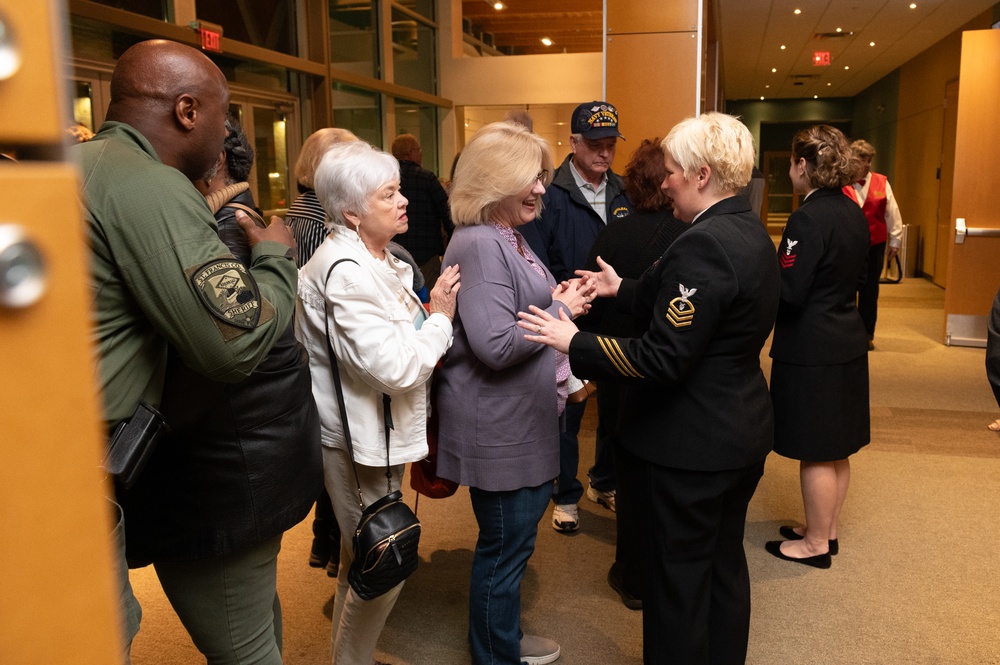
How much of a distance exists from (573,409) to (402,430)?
5.03ft

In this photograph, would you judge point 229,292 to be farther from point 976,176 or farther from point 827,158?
point 976,176

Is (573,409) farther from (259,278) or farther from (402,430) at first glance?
(259,278)

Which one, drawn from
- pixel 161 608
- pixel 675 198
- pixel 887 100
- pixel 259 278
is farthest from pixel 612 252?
pixel 887 100

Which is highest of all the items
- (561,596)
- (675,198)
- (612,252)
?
(675,198)

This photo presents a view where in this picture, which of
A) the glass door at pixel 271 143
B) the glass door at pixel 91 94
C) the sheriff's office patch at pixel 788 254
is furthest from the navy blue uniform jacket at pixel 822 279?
the glass door at pixel 271 143

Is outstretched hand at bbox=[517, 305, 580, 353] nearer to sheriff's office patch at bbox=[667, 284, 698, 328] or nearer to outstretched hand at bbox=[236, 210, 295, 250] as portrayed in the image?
sheriff's office patch at bbox=[667, 284, 698, 328]

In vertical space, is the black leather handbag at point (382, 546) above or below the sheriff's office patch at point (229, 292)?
below

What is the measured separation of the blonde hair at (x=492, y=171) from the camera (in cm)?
214

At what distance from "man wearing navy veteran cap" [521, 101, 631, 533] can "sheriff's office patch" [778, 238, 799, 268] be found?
0.79 metres

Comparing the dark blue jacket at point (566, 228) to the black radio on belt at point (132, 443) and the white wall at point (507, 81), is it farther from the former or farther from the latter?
the white wall at point (507, 81)

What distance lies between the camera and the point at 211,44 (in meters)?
6.15

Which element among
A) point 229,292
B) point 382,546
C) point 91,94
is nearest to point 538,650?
point 382,546

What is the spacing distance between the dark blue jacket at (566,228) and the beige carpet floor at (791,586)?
1.22 metres

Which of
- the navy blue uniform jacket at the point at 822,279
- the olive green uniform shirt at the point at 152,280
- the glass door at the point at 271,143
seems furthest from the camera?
the glass door at the point at 271,143
